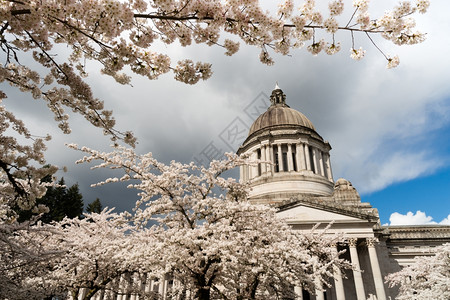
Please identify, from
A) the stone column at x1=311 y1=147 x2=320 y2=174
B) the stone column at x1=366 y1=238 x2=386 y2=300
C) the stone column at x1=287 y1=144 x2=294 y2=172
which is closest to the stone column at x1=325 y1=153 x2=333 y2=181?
the stone column at x1=311 y1=147 x2=320 y2=174

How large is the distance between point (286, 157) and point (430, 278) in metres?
25.8

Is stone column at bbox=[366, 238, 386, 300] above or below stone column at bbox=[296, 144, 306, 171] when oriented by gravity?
below

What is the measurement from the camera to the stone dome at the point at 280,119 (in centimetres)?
4606

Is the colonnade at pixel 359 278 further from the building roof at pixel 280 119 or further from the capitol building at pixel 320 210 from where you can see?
the building roof at pixel 280 119

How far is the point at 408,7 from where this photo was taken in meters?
4.76

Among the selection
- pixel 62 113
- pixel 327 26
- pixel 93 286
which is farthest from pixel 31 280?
pixel 327 26

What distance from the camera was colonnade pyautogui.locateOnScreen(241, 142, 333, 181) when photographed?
136 feet

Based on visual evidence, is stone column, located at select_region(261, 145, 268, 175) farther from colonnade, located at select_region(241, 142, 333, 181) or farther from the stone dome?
the stone dome

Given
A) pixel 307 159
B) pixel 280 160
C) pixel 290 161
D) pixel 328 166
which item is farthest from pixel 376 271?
pixel 328 166

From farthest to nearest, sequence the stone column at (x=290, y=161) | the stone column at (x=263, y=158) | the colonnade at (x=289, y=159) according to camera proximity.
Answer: the stone column at (x=263, y=158), the colonnade at (x=289, y=159), the stone column at (x=290, y=161)

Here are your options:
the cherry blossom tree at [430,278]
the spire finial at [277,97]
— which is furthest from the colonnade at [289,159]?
the cherry blossom tree at [430,278]

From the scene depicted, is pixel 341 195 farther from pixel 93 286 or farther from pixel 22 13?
pixel 22 13

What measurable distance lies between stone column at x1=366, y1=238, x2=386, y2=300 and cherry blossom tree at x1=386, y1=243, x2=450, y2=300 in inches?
47.8

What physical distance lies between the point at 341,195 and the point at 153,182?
28.0 metres
